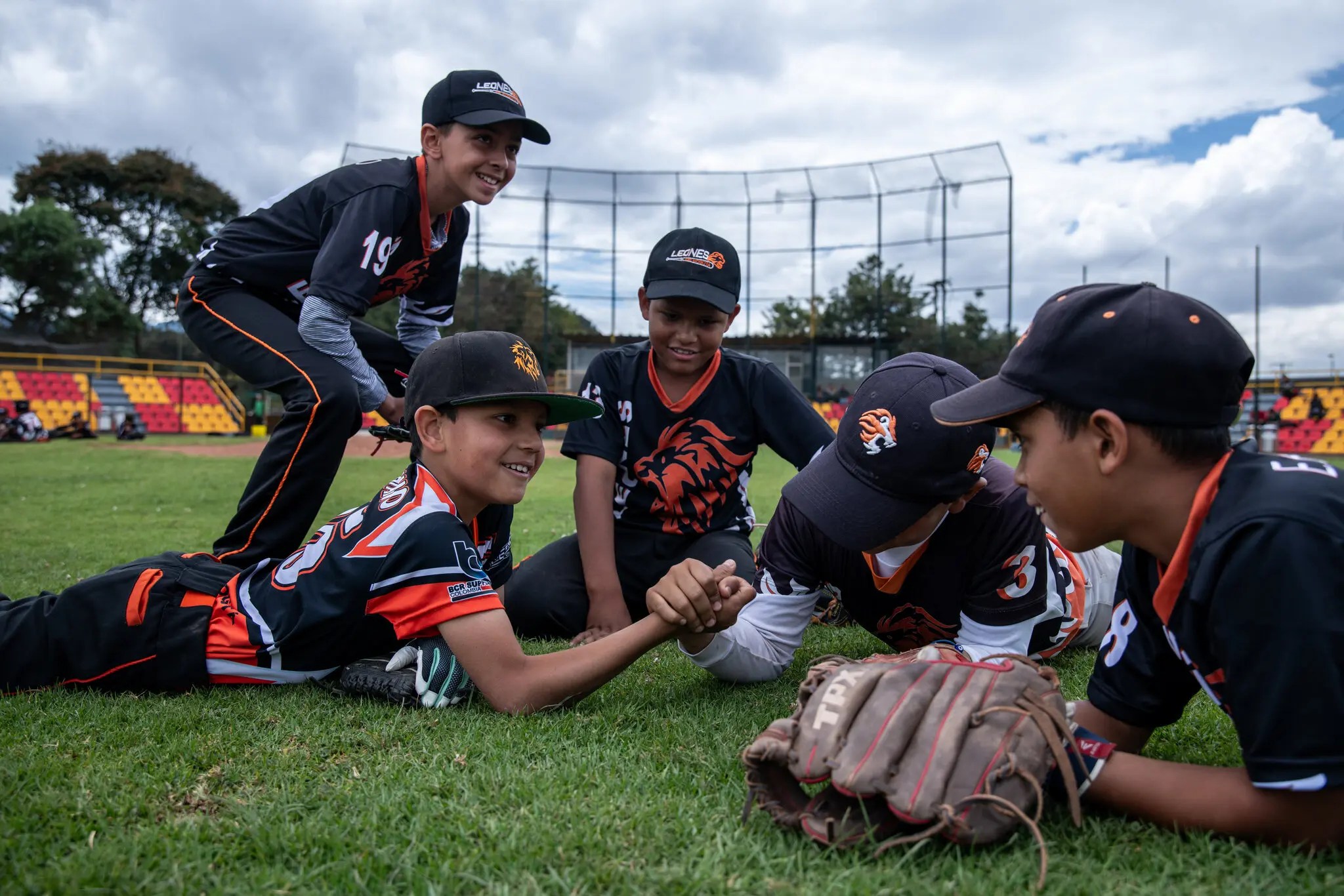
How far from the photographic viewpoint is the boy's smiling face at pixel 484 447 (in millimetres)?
2605

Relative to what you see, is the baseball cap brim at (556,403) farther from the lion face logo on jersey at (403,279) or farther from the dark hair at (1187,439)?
the dark hair at (1187,439)

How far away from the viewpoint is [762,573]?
2.81 m

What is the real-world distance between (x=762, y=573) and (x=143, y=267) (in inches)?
1801

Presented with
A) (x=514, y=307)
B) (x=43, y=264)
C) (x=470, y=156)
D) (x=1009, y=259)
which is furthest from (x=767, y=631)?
(x=43, y=264)

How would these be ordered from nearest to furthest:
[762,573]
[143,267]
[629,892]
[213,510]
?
1. [629,892]
2. [762,573]
3. [213,510]
4. [143,267]

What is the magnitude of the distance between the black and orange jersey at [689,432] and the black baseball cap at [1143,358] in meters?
2.17

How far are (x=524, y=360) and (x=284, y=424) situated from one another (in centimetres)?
115

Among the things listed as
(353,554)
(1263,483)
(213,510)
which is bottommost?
(213,510)

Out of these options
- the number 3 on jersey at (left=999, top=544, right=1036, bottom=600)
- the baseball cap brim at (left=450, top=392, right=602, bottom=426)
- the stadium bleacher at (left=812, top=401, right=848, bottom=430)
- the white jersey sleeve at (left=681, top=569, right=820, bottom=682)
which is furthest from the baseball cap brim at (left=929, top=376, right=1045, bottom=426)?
the stadium bleacher at (left=812, top=401, right=848, bottom=430)

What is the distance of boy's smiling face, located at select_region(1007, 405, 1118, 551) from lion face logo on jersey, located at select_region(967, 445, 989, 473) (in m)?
0.57

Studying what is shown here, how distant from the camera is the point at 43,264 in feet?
118

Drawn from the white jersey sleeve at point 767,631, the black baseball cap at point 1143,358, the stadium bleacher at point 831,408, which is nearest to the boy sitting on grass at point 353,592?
the white jersey sleeve at point 767,631

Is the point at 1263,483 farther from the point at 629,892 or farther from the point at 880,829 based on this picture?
the point at 629,892

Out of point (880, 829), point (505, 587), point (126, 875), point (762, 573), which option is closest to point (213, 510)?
point (505, 587)
